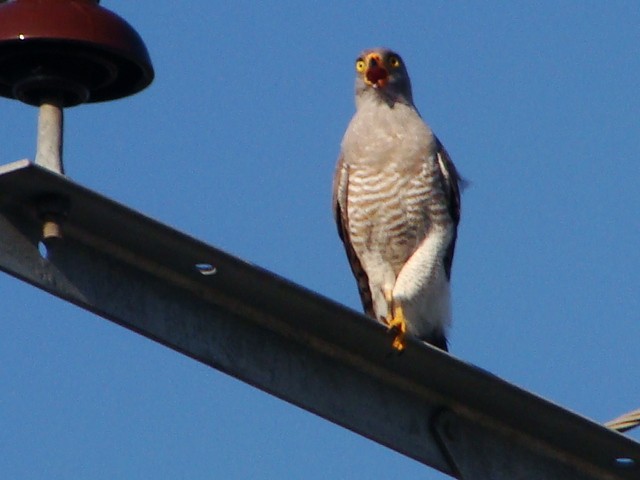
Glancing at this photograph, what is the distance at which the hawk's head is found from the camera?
874cm

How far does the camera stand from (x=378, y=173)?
8.20 metres

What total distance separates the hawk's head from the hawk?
157mm

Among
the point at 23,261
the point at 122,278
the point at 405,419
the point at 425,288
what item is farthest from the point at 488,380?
the point at 425,288

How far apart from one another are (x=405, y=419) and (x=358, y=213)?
3.99 metres

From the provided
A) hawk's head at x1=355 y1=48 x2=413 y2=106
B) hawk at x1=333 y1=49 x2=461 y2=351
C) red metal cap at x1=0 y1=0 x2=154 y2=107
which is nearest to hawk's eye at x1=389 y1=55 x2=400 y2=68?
hawk's head at x1=355 y1=48 x2=413 y2=106

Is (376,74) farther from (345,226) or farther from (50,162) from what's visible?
(50,162)

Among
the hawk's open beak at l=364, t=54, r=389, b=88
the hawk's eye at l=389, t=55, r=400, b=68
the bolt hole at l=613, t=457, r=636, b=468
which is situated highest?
the hawk's eye at l=389, t=55, r=400, b=68

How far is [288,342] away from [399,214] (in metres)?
4.10

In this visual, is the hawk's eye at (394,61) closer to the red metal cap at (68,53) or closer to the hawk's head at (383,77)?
the hawk's head at (383,77)

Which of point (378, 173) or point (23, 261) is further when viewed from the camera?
point (378, 173)

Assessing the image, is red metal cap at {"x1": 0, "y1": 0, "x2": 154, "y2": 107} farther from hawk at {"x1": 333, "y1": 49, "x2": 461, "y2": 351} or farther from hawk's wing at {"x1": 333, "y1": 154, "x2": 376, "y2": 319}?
hawk's wing at {"x1": 333, "y1": 154, "x2": 376, "y2": 319}

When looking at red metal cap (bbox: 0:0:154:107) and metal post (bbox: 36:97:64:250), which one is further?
red metal cap (bbox: 0:0:154:107)

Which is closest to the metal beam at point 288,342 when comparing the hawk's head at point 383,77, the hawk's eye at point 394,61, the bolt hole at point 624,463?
the bolt hole at point 624,463

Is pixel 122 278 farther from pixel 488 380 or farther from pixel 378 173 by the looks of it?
pixel 378 173
